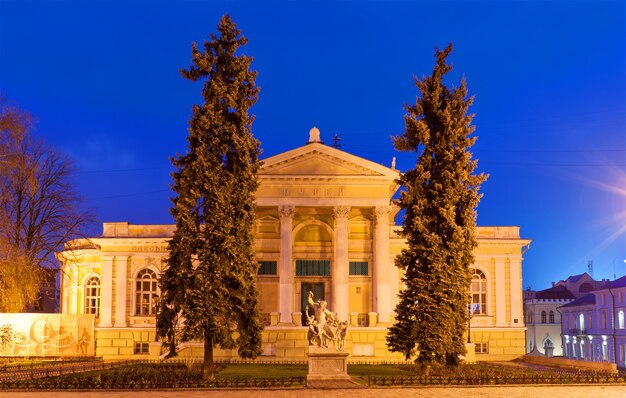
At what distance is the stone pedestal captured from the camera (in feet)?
95.6

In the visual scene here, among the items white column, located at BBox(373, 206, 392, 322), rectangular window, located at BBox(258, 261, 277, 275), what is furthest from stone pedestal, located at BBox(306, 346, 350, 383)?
rectangular window, located at BBox(258, 261, 277, 275)

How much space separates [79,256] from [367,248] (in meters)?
19.5

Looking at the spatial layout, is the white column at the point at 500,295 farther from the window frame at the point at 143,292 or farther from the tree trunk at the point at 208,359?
the tree trunk at the point at 208,359

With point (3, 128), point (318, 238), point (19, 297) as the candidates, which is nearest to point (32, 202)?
point (19, 297)

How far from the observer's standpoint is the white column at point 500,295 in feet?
171

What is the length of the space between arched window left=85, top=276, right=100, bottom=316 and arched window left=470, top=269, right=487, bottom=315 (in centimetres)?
2493

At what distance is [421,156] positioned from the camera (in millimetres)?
34344

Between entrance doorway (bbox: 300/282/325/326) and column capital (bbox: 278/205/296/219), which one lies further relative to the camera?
entrance doorway (bbox: 300/282/325/326)

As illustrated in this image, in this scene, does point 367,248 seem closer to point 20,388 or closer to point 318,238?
point 318,238

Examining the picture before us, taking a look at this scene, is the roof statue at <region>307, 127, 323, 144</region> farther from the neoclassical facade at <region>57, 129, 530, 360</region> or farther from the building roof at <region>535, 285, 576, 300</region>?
the building roof at <region>535, 285, 576, 300</region>

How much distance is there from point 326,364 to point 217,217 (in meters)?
6.91

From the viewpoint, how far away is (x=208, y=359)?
30062 mm

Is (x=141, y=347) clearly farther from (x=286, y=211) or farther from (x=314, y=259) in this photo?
(x=286, y=211)

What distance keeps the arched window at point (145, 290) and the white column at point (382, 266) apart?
48.3ft
